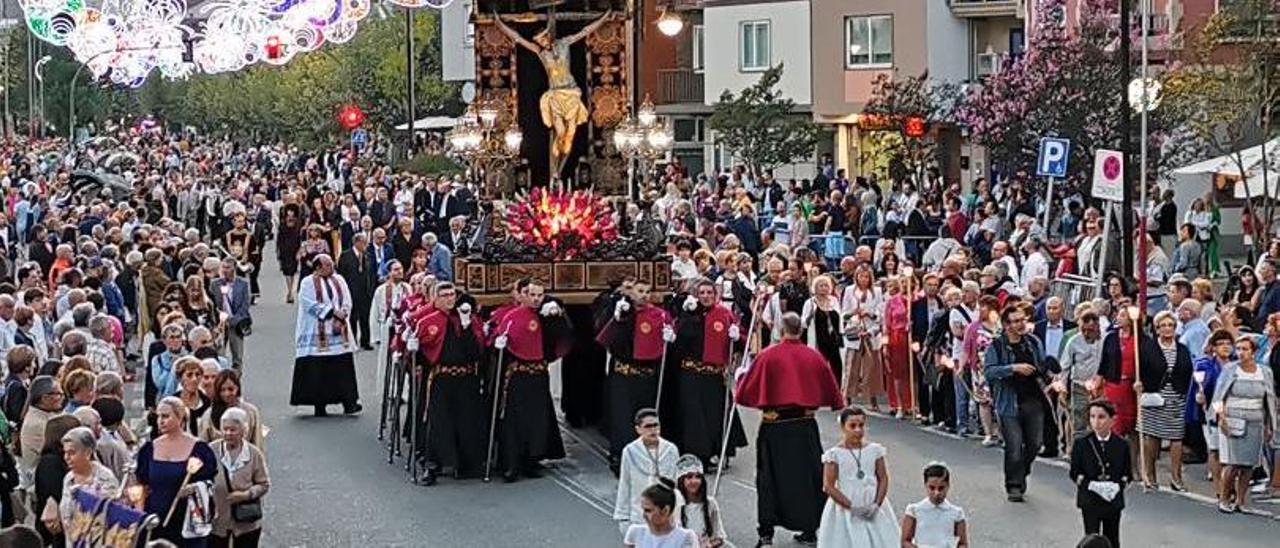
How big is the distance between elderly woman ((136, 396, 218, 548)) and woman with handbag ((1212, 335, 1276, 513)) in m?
7.80

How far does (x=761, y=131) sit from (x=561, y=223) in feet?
98.2

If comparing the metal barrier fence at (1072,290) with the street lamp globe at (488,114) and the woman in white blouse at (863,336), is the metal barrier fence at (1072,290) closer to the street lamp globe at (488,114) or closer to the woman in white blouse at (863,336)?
the woman in white blouse at (863,336)

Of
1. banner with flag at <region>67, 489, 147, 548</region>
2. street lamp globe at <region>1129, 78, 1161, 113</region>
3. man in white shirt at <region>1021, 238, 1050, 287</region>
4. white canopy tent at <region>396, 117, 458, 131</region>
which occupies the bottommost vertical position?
banner with flag at <region>67, 489, 147, 548</region>

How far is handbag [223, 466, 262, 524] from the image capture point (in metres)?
14.3

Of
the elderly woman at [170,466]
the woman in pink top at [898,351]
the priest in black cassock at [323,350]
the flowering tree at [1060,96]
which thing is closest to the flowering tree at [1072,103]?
the flowering tree at [1060,96]

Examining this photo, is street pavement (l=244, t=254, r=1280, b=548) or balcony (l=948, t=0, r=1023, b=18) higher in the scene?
balcony (l=948, t=0, r=1023, b=18)

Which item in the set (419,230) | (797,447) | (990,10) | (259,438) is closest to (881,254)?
(419,230)

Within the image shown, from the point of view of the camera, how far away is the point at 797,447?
16719mm

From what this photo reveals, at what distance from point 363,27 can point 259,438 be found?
57.3m

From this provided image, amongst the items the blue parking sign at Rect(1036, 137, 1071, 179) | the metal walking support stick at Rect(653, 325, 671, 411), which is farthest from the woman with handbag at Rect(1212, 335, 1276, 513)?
the blue parking sign at Rect(1036, 137, 1071, 179)

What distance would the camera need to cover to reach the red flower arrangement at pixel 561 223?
21.2 m

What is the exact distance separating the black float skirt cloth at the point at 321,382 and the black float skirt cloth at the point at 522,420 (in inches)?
158

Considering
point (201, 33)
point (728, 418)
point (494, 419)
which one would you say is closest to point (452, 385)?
point (494, 419)

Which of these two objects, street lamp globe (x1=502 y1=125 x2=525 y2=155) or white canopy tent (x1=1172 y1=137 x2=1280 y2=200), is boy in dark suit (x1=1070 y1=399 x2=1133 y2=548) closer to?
street lamp globe (x1=502 y1=125 x2=525 y2=155)
